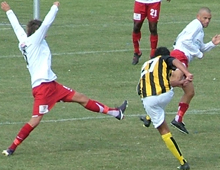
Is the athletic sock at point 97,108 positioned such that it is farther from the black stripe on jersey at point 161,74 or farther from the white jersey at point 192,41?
the white jersey at point 192,41

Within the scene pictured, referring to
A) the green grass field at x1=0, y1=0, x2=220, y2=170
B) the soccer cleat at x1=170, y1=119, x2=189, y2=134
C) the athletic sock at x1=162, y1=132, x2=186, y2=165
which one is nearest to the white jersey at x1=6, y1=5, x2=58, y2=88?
the green grass field at x1=0, y1=0, x2=220, y2=170

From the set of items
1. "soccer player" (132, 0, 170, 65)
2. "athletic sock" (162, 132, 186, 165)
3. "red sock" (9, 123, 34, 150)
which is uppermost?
"athletic sock" (162, 132, 186, 165)

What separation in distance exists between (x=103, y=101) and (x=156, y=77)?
3.72 m

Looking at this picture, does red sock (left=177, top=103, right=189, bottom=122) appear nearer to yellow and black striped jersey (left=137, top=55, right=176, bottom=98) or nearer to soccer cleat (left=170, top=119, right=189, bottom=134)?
soccer cleat (left=170, top=119, right=189, bottom=134)

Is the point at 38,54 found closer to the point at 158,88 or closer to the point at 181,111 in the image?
the point at 158,88

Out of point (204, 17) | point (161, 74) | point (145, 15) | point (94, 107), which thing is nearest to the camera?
point (161, 74)

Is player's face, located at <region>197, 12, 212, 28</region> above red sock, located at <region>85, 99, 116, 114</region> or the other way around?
above

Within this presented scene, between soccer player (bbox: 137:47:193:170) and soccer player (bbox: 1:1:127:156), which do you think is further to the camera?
soccer player (bbox: 1:1:127:156)

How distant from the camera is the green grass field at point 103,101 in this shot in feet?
33.5

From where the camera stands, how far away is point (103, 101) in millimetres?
13398

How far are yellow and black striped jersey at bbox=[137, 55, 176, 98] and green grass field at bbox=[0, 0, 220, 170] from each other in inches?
37.6

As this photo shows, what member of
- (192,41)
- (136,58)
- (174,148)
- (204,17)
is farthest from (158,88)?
(136,58)

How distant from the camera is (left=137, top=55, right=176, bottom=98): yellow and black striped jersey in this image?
383 inches

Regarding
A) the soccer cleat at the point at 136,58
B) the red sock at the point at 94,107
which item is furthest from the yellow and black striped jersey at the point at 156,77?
the soccer cleat at the point at 136,58
